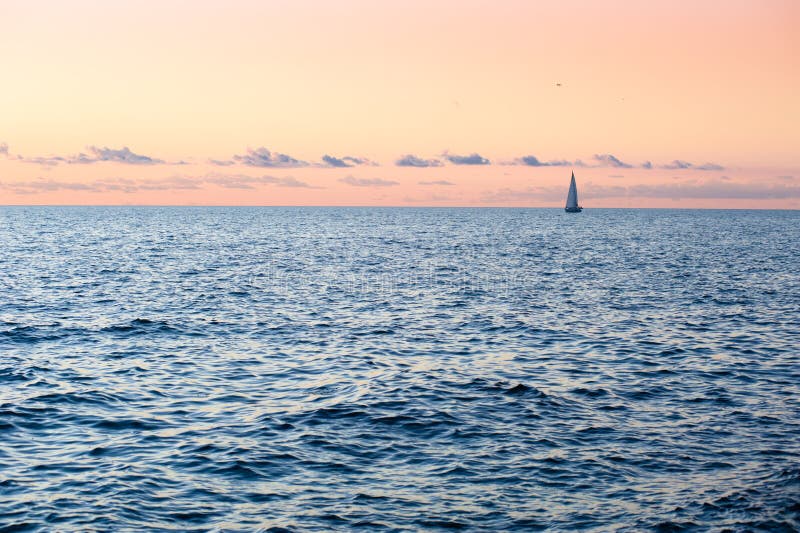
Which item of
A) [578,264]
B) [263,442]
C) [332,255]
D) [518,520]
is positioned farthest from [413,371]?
[332,255]

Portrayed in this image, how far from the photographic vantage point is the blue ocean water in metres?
20.8

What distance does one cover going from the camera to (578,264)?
333 ft

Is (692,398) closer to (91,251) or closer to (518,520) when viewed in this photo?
(518,520)

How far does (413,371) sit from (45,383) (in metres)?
16.5

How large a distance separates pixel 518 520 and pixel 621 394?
14.4 m

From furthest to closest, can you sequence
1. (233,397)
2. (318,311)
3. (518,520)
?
(318,311) < (233,397) < (518,520)

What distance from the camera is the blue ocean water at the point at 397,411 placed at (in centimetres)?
2078

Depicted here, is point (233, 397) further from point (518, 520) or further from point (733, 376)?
point (733, 376)

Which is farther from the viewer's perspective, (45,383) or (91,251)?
(91,251)

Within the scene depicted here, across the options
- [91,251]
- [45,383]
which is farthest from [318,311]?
[91,251]

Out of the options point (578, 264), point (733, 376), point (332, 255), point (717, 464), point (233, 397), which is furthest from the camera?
point (332, 255)

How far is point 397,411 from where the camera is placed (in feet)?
98.4

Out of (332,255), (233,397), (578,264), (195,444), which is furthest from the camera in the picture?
(332,255)

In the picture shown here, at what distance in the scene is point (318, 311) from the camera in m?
56.9
